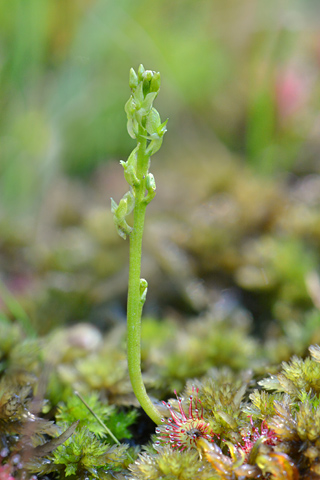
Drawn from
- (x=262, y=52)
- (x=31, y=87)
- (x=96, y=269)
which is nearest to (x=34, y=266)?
(x=96, y=269)

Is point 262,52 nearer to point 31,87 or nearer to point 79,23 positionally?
point 79,23

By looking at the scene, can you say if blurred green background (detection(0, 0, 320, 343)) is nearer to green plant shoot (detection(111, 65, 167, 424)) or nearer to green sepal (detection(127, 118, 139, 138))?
green plant shoot (detection(111, 65, 167, 424))

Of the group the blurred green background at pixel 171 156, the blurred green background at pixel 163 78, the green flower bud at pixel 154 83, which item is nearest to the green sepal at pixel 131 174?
the green flower bud at pixel 154 83

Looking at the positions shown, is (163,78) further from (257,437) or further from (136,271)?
(257,437)

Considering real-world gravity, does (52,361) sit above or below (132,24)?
below

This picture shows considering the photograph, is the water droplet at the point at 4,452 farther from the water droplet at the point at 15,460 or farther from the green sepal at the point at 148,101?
the green sepal at the point at 148,101
